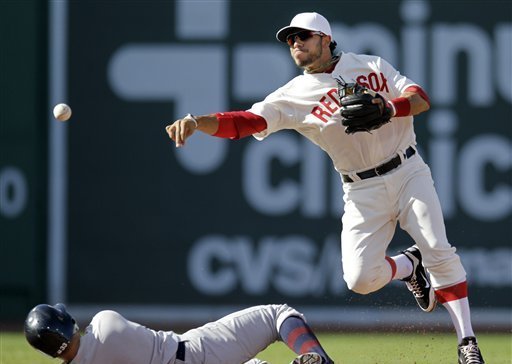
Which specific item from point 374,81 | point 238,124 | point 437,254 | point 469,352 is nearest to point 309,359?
point 469,352

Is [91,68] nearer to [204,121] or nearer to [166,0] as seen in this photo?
[166,0]

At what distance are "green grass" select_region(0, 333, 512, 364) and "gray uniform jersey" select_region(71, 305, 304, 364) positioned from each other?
→ 5.71 ft

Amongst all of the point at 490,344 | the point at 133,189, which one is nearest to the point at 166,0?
the point at 133,189

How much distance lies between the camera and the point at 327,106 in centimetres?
622

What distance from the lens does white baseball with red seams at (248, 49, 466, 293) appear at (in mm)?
6211

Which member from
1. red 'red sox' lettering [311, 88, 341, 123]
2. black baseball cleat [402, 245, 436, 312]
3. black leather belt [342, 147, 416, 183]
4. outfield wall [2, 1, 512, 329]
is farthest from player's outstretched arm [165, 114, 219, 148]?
outfield wall [2, 1, 512, 329]

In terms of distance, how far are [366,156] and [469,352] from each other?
1175mm

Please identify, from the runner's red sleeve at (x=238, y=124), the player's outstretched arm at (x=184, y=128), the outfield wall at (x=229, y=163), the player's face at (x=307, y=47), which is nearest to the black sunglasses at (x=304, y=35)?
the player's face at (x=307, y=47)

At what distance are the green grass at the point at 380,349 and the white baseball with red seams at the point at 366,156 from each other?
932mm

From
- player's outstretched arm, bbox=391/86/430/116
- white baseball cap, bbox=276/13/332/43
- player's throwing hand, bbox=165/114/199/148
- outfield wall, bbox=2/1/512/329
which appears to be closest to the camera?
player's throwing hand, bbox=165/114/199/148

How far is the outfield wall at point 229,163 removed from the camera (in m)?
10.1

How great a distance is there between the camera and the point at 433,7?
10.3 m

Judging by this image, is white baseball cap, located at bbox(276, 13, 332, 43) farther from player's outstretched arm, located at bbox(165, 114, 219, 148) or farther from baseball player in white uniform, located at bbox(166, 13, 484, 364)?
player's outstretched arm, located at bbox(165, 114, 219, 148)

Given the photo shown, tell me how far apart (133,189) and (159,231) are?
0.44 m
